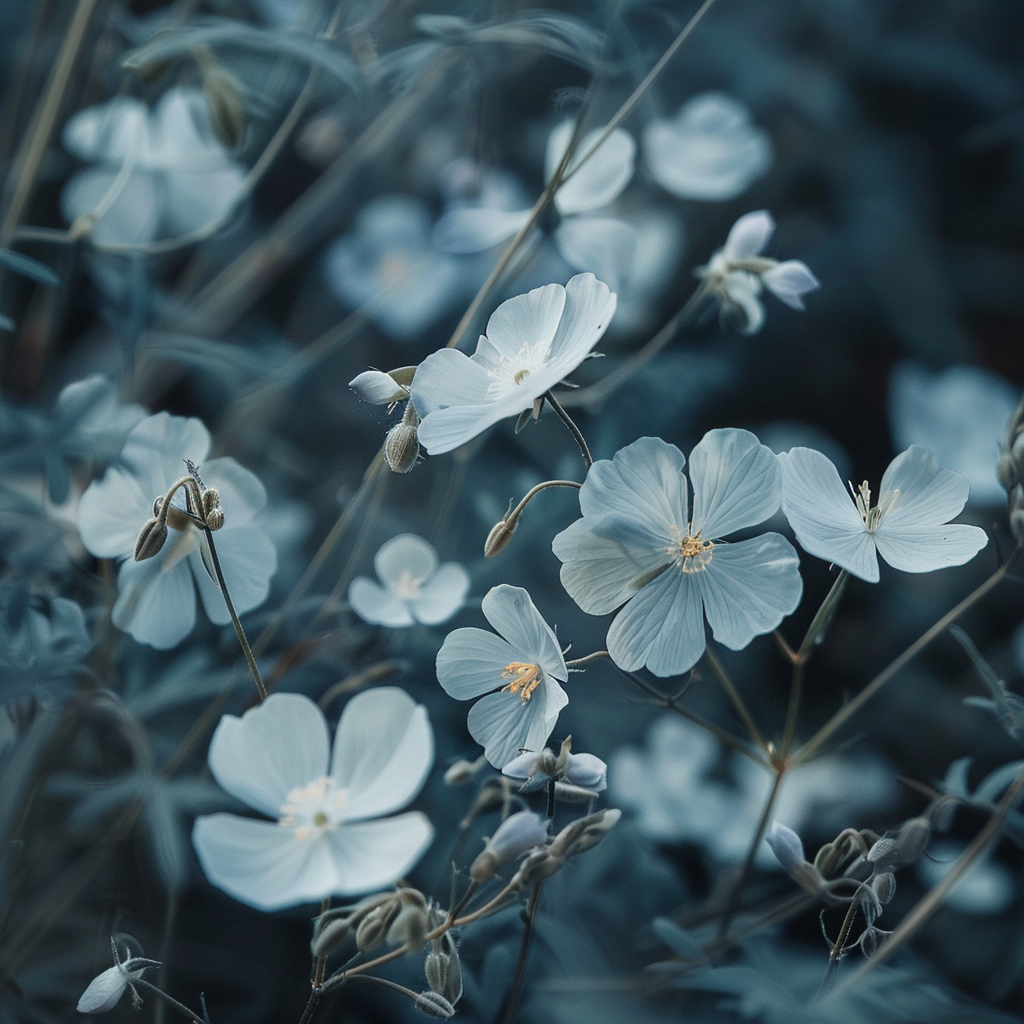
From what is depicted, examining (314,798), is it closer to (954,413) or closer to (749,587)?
(749,587)

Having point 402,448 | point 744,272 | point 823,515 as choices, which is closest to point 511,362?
point 402,448

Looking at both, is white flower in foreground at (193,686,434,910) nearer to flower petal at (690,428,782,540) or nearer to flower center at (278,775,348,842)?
flower center at (278,775,348,842)

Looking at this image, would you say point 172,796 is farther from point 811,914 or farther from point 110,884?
point 811,914

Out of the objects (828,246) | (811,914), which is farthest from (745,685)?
(828,246)

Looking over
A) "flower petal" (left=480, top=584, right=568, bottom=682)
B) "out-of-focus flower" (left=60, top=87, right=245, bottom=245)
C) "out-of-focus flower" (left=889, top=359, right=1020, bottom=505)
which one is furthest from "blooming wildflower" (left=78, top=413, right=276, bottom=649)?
"out-of-focus flower" (left=889, top=359, right=1020, bottom=505)

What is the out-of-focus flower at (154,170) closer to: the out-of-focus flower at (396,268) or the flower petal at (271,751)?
the out-of-focus flower at (396,268)

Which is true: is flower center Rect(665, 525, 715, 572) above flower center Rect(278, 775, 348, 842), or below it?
above

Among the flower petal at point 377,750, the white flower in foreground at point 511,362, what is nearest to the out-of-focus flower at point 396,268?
the white flower in foreground at point 511,362
